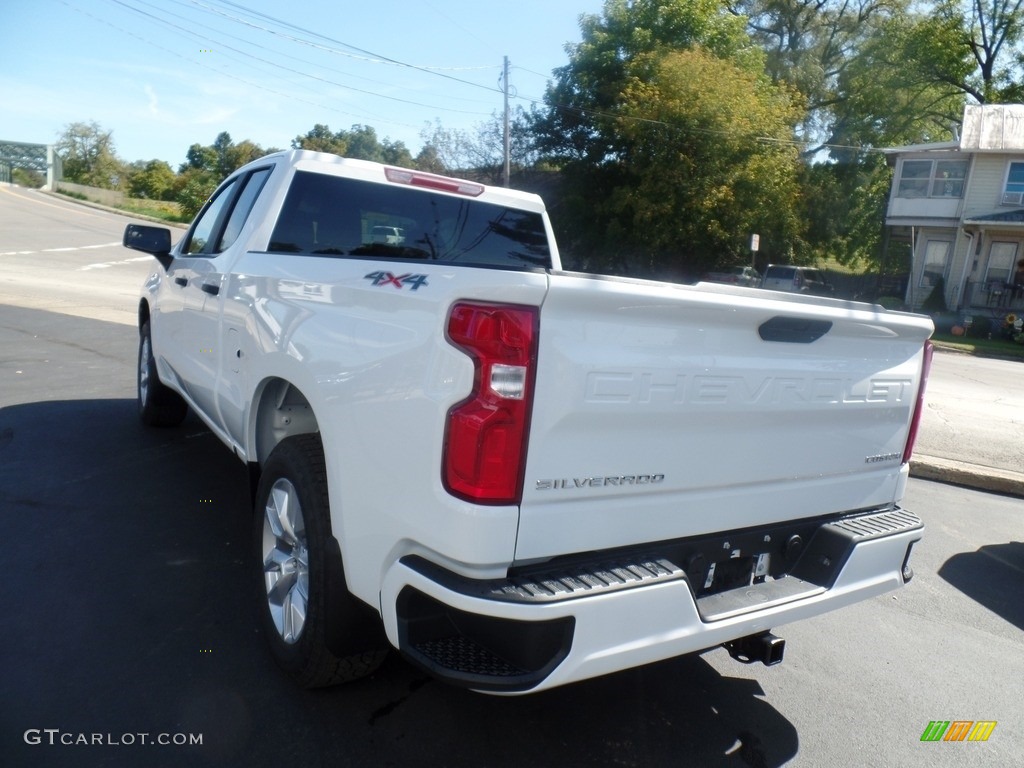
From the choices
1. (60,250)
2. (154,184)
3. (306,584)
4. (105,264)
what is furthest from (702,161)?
(154,184)

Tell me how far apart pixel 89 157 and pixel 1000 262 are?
73.3 meters

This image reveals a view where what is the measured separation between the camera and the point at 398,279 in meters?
2.57

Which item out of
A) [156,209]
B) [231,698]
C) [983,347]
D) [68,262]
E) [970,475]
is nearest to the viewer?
[231,698]

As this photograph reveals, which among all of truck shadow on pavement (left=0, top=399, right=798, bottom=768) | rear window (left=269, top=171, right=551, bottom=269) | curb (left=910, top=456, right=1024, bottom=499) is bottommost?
truck shadow on pavement (left=0, top=399, right=798, bottom=768)

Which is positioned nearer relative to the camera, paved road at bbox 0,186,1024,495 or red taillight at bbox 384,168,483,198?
red taillight at bbox 384,168,483,198

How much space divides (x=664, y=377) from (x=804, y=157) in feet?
135

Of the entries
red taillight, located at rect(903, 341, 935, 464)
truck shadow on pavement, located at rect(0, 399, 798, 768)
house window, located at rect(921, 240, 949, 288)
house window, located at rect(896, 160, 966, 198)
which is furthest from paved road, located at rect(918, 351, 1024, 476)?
house window, located at rect(896, 160, 966, 198)

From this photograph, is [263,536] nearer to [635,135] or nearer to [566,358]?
[566,358]

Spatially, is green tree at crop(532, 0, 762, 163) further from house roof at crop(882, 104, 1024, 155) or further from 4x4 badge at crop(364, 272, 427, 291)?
4x4 badge at crop(364, 272, 427, 291)

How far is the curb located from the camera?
21.5 feet

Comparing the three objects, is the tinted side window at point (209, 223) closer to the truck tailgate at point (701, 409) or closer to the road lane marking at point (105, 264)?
the truck tailgate at point (701, 409)

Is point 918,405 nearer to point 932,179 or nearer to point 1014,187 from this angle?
point 1014,187

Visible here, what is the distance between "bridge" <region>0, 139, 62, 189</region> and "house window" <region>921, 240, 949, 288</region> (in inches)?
2633

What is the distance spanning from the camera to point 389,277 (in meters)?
2.62
